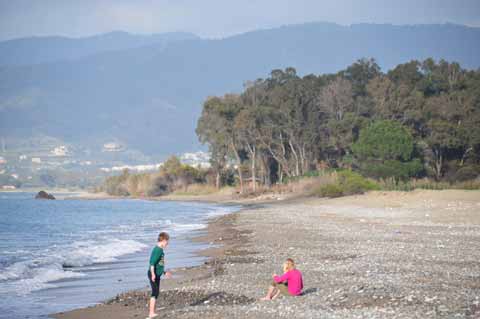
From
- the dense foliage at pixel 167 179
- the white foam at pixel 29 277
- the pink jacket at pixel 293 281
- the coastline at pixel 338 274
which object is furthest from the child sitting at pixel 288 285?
the dense foliage at pixel 167 179

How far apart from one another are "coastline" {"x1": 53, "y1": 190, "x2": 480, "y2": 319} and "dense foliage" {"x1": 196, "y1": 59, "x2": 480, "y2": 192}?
33.3 m

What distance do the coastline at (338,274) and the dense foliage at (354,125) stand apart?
3329 centimetres

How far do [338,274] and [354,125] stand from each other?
56651mm

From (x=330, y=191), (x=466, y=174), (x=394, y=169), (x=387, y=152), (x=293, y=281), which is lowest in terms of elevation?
(x=293, y=281)

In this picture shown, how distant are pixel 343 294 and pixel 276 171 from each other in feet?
244

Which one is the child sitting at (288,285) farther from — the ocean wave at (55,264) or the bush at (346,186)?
the bush at (346,186)

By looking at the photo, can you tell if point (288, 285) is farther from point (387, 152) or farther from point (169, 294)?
point (387, 152)

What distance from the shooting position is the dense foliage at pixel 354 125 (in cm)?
6381

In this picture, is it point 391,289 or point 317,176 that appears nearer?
point 391,289

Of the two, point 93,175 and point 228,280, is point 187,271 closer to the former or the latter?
point 228,280

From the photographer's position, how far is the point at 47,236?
113ft

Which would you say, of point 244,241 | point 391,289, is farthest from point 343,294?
point 244,241

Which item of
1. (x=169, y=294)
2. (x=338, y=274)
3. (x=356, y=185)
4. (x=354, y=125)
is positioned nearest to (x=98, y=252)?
(x=169, y=294)

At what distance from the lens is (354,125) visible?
71.1 metres
